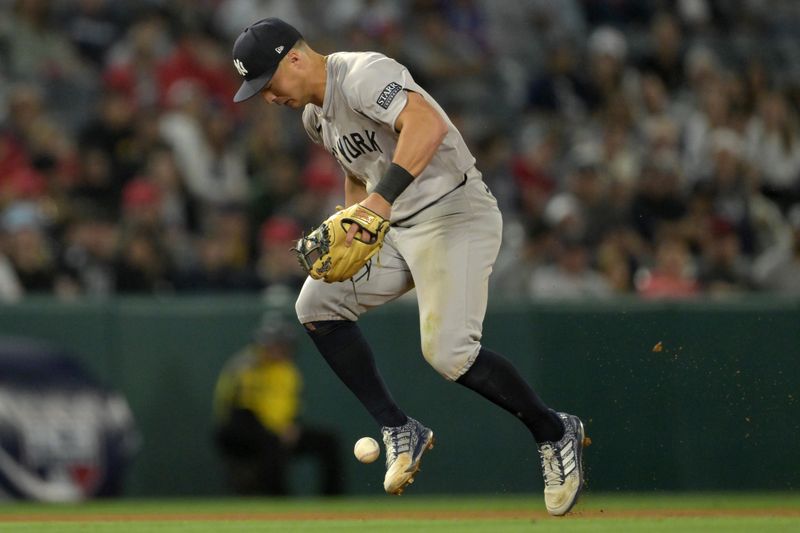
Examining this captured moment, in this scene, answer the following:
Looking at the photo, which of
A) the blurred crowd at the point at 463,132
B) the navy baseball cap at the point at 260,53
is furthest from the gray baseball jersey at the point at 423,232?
the blurred crowd at the point at 463,132

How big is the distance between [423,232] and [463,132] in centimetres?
636

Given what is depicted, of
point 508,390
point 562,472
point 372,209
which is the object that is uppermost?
point 372,209

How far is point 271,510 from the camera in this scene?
353 inches

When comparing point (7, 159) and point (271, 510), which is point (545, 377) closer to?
point (271, 510)

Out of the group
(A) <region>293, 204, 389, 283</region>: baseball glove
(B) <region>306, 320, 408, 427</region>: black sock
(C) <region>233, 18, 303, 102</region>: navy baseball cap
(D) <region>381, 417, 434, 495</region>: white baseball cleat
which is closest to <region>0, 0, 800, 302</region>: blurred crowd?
(B) <region>306, 320, 408, 427</region>: black sock

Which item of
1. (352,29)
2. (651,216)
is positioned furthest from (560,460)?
(352,29)

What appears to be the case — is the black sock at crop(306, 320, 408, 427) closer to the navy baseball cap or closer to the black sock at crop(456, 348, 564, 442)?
the black sock at crop(456, 348, 564, 442)

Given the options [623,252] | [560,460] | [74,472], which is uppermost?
[560,460]

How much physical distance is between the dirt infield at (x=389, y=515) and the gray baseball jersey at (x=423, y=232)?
187 centimetres

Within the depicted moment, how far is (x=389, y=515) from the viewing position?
327 inches

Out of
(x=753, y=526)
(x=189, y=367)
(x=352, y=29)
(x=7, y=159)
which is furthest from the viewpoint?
(x=352, y=29)

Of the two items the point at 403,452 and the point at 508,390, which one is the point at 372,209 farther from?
the point at 403,452

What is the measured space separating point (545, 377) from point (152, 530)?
3976 millimetres

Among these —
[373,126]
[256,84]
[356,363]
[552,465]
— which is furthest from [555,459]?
[256,84]
